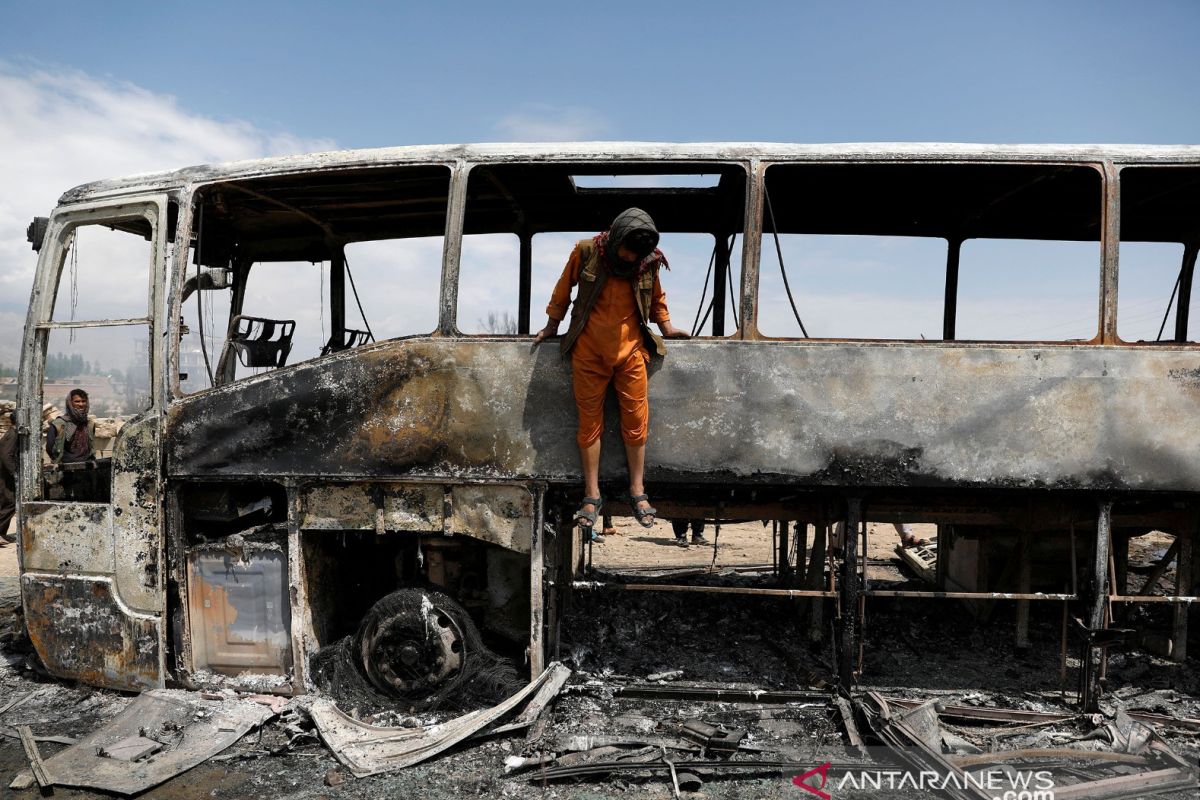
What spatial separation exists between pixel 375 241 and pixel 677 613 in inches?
157

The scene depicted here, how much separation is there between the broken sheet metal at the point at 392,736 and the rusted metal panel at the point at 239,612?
1.63 feet

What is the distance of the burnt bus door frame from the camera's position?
4324 millimetres

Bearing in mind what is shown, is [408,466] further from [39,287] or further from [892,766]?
[892,766]

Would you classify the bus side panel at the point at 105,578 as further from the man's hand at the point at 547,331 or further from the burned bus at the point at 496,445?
the man's hand at the point at 547,331

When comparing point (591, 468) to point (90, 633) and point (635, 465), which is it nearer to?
point (635, 465)

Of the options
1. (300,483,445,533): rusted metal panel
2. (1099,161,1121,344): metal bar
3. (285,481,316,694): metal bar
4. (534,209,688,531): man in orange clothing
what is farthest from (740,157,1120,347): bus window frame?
(285,481,316,694): metal bar

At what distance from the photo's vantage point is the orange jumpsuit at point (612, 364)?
12.9ft

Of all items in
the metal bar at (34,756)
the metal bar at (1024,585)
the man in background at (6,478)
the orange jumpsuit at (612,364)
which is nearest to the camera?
the metal bar at (34,756)

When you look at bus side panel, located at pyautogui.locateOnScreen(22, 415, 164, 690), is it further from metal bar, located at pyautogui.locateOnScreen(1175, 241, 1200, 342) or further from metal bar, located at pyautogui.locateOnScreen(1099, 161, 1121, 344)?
metal bar, located at pyautogui.locateOnScreen(1175, 241, 1200, 342)

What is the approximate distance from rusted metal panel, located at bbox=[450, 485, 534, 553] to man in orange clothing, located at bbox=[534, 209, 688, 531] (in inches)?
15.6

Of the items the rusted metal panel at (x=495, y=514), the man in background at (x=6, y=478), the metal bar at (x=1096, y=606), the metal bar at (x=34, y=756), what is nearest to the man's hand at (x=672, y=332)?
the rusted metal panel at (x=495, y=514)

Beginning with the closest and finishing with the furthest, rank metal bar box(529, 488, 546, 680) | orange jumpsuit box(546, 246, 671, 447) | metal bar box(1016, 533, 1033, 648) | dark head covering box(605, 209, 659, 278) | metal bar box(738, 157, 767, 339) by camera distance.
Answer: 1. dark head covering box(605, 209, 659, 278)
2. orange jumpsuit box(546, 246, 671, 447)
3. metal bar box(738, 157, 767, 339)
4. metal bar box(529, 488, 546, 680)
5. metal bar box(1016, 533, 1033, 648)

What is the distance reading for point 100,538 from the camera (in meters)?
4.37
